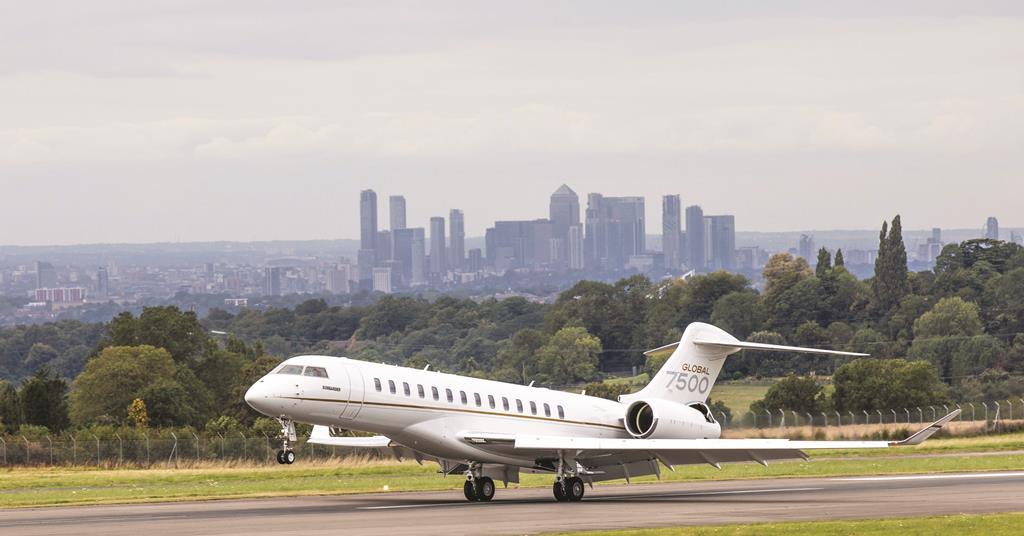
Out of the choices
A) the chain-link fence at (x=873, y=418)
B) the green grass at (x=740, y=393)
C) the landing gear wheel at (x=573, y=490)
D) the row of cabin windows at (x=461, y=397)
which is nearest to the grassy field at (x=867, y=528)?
the landing gear wheel at (x=573, y=490)

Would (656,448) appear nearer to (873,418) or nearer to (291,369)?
(291,369)

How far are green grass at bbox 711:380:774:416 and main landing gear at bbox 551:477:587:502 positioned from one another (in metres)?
65.8

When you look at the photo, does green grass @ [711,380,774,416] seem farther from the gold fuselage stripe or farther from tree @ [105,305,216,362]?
the gold fuselage stripe

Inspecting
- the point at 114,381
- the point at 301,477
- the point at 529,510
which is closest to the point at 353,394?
the point at 529,510

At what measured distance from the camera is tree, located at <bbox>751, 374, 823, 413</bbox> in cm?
9850

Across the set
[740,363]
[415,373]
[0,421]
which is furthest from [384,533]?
[740,363]

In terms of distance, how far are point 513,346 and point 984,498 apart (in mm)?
133879

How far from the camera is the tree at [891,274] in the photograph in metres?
185

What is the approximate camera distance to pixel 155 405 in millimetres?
87500

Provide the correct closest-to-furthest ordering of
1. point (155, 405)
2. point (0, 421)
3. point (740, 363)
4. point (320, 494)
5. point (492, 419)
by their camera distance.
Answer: point (492, 419)
point (320, 494)
point (0, 421)
point (155, 405)
point (740, 363)

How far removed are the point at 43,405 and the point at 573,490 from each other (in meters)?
48.6

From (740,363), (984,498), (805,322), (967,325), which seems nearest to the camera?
(984,498)

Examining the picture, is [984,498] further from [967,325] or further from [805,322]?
[805,322]

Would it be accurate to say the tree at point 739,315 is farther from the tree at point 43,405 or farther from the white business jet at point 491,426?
the white business jet at point 491,426
